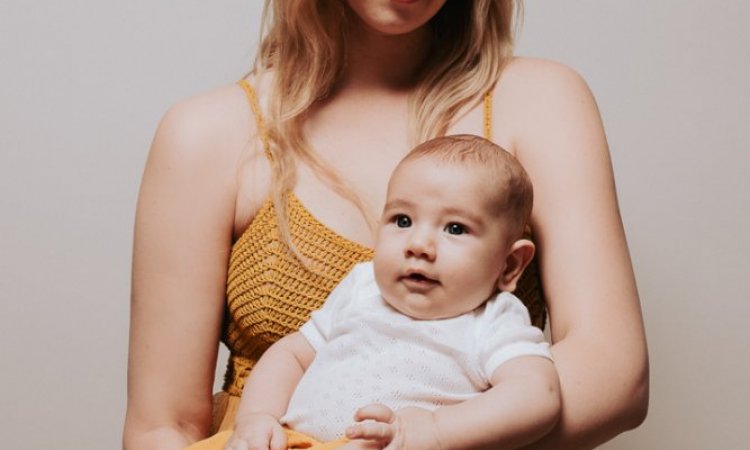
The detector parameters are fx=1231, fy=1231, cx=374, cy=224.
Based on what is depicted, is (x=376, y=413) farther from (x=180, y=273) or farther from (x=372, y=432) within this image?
(x=180, y=273)

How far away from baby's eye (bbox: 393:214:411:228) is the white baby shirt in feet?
0.31

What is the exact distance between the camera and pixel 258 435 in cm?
142

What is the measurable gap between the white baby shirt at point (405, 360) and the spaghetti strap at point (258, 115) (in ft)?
1.30

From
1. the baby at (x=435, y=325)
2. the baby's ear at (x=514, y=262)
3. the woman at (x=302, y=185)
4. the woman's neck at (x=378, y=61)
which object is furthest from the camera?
the woman's neck at (x=378, y=61)

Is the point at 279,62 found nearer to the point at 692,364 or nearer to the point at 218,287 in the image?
the point at 218,287

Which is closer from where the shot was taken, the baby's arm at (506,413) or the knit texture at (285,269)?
the baby's arm at (506,413)

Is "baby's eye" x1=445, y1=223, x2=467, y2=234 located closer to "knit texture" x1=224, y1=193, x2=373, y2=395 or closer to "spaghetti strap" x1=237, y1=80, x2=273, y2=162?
"knit texture" x1=224, y1=193, x2=373, y2=395

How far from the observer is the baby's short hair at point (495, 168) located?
4.82 ft

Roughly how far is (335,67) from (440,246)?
0.55m

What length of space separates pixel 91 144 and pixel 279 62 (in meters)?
0.63

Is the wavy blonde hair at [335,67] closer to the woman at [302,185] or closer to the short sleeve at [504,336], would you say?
the woman at [302,185]

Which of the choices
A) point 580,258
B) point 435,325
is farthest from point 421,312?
point 580,258

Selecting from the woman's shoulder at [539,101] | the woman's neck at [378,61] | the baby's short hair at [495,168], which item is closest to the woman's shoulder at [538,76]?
the woman's shoulder at [539,101]

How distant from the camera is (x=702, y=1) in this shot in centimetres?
244
